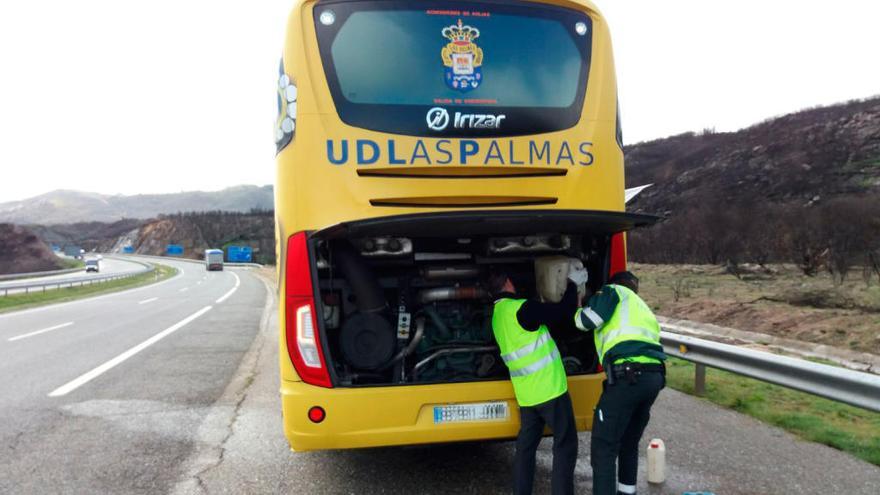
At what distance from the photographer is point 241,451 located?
17.6 ft

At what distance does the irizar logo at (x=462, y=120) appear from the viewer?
4289mm

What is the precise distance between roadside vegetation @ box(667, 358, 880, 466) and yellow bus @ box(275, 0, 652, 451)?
241cm

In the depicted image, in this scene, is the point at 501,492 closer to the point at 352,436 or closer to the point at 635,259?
the point at 352,436

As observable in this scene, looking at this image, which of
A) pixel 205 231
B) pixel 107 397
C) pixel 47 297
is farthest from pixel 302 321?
pixel 205 231

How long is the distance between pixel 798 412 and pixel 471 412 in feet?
13.5

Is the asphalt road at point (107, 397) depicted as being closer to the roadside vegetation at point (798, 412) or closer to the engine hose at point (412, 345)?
the engine hose at point (412, 345)

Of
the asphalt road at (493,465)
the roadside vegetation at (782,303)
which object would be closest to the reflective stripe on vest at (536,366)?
the asphalt road at (493,465)

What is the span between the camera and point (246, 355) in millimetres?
10602

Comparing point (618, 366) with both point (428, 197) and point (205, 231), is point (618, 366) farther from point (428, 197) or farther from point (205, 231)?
point (205, 231)

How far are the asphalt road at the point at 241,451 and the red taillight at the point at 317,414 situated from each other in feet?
2.54

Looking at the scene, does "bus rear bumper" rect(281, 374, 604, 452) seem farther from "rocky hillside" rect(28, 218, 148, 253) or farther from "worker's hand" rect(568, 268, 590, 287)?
"rocky hillside" rect(28, 218, 148, 253)

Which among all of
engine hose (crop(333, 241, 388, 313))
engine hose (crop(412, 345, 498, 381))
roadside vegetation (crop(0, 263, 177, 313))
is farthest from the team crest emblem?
roadside vegetation (crop(0, 263, 177, 313))

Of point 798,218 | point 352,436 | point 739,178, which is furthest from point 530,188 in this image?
point 739,178

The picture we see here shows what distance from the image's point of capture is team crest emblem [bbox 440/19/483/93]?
441 centimetres
